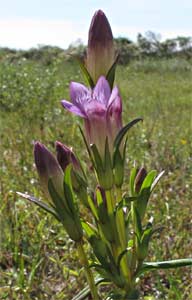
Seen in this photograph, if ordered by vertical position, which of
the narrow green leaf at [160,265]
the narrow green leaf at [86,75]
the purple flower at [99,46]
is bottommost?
the narrow green leaf at [160,265]

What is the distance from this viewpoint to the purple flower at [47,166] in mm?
717

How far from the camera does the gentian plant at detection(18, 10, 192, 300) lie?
0.70m

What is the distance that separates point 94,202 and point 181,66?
10006 millimetres

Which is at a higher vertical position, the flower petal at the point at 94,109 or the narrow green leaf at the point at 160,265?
the flower petal at the point at 94,109

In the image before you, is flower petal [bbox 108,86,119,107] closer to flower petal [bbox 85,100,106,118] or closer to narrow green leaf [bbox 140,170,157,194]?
flower petal [bbox 85,100,106,118]

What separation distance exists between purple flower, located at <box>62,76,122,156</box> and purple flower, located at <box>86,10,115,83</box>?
4cm

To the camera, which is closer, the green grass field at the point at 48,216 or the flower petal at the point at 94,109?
the flower petal at the point at 94,109

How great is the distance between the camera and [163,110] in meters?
4.62

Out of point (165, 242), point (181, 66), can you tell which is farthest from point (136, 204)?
point (181, 66)

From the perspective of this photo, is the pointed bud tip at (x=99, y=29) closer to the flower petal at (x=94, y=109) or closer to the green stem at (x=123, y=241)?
the flower petal at (x=94, y=109)

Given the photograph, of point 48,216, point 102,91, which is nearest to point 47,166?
point 102,91

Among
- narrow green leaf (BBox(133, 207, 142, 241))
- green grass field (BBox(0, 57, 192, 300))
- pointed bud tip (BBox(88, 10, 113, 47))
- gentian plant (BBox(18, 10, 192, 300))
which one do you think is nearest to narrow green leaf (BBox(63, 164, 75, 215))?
gentian plant (BBox(18, 10, 192, 300))

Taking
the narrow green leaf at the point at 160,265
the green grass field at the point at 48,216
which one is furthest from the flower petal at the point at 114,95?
the green grass field at the point at 48,216

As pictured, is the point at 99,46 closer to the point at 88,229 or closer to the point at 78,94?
the point at 78,94
